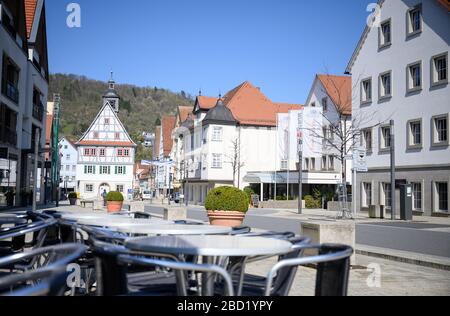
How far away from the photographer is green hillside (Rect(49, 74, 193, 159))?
156750 millimetres

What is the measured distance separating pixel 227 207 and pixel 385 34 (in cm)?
2433

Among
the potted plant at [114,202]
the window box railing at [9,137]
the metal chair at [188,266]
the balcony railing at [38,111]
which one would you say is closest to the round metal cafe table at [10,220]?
the metal chair at [188,266]

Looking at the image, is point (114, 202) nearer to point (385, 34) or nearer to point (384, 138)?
point (384, 138)

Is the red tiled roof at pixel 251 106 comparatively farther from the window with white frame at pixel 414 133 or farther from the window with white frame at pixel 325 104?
the window with white frame at pixel 414 133

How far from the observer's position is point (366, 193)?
36281 mm

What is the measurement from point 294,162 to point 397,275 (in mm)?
46803

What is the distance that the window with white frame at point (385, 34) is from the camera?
35000 mm

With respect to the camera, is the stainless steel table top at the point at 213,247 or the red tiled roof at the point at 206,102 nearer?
the stainless steel table top at the point at 213,247

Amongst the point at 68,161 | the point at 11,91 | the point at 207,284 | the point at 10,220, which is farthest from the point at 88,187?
the point at 207,284

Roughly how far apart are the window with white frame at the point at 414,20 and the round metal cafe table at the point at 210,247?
1220 inches

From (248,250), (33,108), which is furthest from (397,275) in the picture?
(33,108)

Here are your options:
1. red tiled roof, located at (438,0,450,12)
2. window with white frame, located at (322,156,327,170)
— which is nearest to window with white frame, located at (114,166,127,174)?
window with white frame, located at (322,156,327,170)
